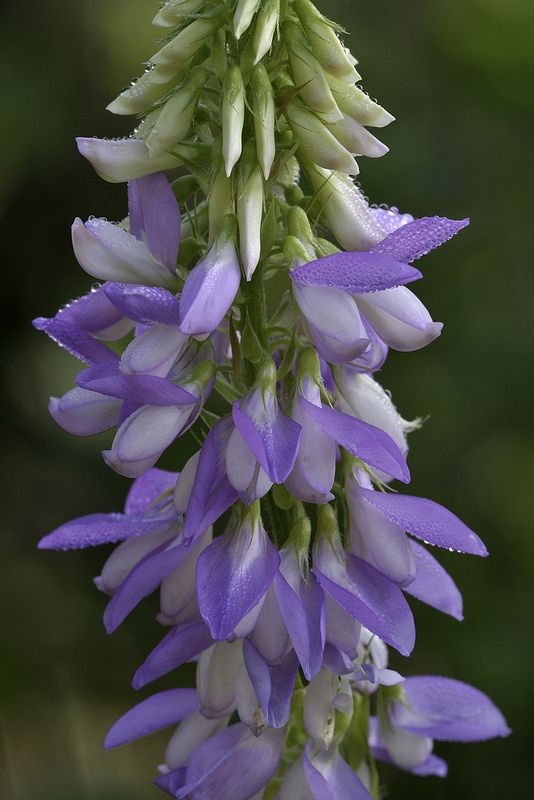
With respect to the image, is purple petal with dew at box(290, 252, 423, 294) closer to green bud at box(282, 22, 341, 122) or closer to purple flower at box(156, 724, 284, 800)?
green bud at box(282, 22, 341, 122)

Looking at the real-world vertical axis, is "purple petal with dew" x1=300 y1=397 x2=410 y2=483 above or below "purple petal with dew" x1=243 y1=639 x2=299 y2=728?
above

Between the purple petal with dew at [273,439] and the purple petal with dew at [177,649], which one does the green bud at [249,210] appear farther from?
the purple petal with dew at [177,649]

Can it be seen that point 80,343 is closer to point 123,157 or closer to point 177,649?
Answer: point 123,157

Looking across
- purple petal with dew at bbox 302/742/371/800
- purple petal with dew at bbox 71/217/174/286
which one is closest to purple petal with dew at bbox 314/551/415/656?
purple petal with dew at bbox 302/742/371/800

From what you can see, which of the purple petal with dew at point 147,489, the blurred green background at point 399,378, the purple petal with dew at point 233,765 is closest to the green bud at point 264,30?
the purple petal with dew at point 147,489

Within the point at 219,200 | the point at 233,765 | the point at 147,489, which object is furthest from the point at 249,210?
the point at 233,765

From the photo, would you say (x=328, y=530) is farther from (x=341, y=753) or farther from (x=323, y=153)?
(x=323, y=153)

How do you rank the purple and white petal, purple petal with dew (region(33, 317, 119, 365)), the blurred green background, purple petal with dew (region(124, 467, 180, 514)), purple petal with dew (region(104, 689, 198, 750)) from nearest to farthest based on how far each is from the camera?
the purple and white petal → purple petal with dew (region(33, 317, 119, 365)) → purple petal with dew (region(104, 689, 198, 750)) → purple petal with dew (region(124, 467, 180, 514)) → the blurred green background
